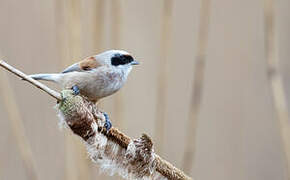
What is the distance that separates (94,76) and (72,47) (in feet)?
0.53

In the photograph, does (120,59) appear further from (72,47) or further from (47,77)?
(47,77)

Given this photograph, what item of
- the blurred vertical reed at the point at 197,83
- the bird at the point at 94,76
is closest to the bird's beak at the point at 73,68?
the bird at the point at 94,76

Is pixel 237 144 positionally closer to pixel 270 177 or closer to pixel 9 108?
pixel 270 177

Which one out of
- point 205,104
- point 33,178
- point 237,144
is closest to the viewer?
point 33,178

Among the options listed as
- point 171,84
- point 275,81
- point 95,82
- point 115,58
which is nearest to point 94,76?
point 95,82

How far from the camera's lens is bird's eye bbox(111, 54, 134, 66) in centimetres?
190

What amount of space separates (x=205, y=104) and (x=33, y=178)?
1.36 metres

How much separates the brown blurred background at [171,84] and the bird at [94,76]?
0.28 feet

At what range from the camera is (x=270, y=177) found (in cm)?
294

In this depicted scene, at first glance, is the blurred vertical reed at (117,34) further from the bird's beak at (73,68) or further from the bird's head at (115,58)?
the bird's beak at (73,68)

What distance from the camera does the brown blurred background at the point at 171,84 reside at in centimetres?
195

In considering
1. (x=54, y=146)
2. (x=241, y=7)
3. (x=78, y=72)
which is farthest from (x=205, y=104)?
(x=78, y=72)

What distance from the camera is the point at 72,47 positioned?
6.07ft

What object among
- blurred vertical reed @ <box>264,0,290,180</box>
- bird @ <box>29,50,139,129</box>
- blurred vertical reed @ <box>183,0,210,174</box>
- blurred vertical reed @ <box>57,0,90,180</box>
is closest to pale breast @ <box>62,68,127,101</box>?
bird @ <box>29,50,139,129</box>
